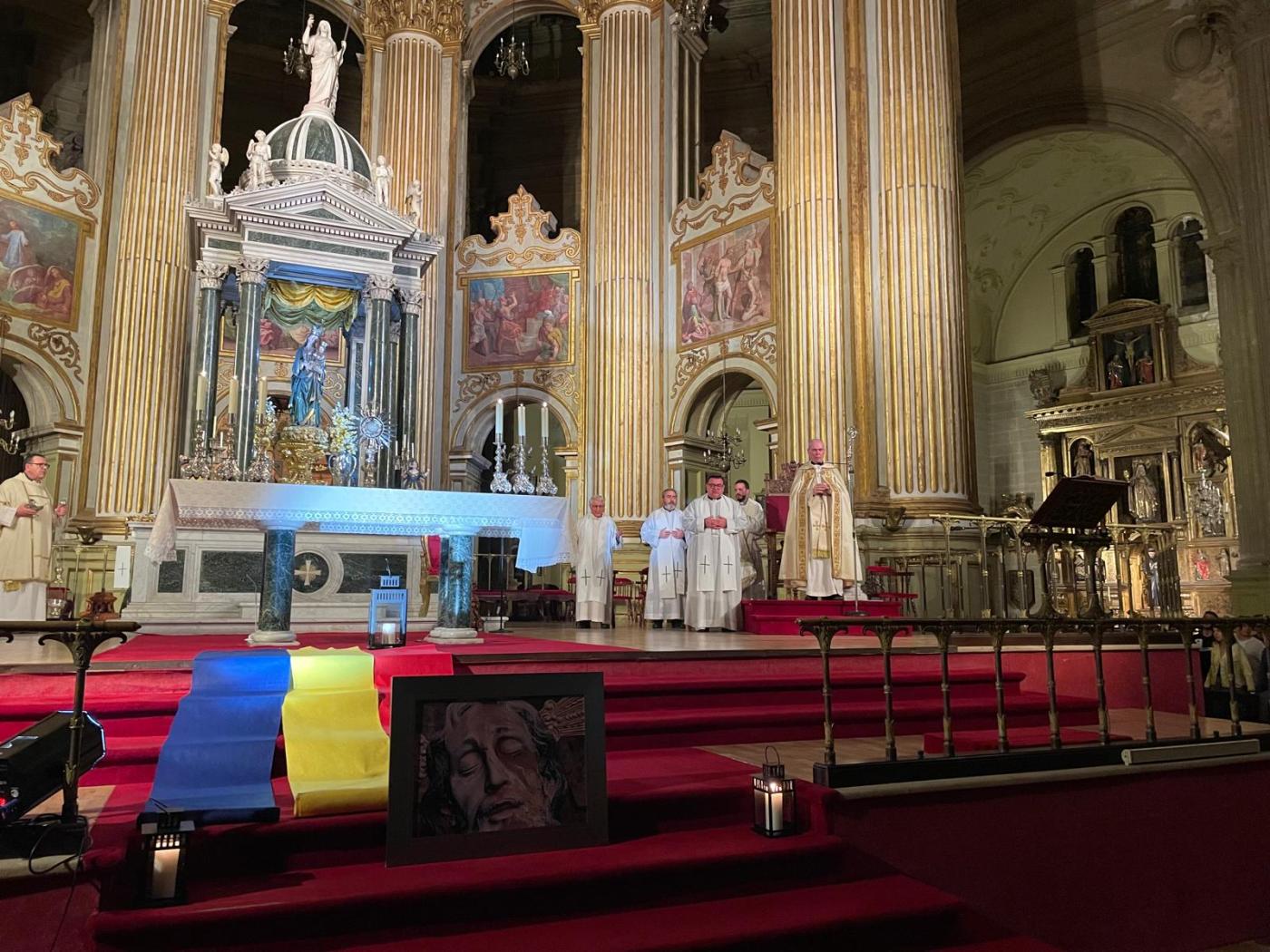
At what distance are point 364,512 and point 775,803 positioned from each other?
3.85 m

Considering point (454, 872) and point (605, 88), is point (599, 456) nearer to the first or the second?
point (605, 88)

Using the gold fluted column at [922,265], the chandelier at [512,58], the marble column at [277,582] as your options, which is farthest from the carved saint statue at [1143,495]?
the marble column at [277,582]

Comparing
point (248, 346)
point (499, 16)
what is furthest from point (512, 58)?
point (248, 346)

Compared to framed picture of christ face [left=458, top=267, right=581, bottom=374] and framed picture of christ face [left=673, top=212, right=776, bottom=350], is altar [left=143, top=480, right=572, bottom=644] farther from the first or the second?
framed picture of christ face [left=458, top=267, right=581, bottom=374]

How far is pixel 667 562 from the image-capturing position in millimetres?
10414

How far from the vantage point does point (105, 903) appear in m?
2.93

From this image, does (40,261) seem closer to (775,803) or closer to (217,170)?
(217,170)

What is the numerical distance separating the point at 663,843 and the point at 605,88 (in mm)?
13559

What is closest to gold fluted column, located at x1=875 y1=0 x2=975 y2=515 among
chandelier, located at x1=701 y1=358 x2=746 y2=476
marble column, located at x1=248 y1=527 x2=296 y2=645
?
chandelier, located at x1=701 y1=358 x2=746 y2=476

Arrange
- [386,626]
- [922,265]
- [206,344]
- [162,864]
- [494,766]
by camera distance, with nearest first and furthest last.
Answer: [162,864], [494,766], [386,626], [206,344], [922,265]

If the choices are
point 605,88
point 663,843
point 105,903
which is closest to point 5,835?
point 105,903

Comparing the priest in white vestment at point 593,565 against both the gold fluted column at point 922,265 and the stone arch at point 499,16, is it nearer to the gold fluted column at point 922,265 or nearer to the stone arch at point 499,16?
the gold fluted column at point 922,265

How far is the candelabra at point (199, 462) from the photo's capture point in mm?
8359

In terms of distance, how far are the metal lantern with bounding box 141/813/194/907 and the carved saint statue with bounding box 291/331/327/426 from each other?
6.19 metres
